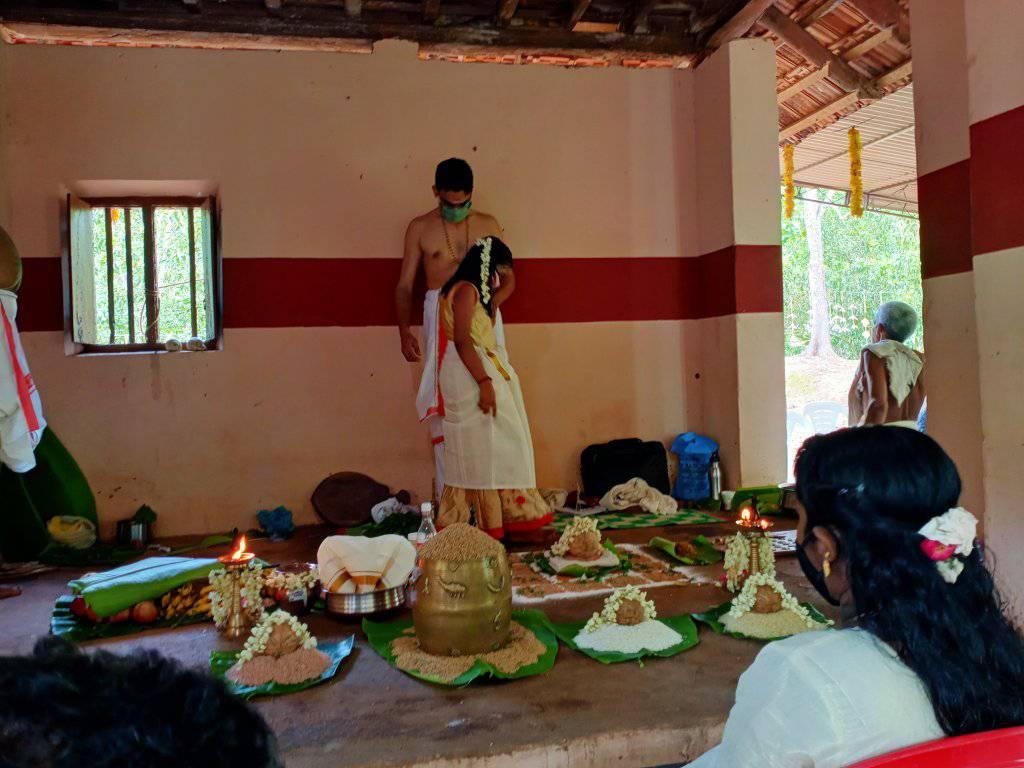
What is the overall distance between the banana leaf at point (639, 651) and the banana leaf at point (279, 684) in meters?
0.77

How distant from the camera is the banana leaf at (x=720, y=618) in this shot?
296 cm

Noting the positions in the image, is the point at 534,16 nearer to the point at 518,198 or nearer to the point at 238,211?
the point at 518,198

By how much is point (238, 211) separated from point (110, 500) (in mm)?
2147

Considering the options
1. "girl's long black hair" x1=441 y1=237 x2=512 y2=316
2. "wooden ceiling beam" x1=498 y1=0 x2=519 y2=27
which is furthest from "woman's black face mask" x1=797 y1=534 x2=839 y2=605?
"wooden ceiling beam" x1=498 y1=0 x2=519 y2=27

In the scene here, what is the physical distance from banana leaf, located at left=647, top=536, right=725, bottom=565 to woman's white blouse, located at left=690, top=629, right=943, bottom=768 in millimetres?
2997

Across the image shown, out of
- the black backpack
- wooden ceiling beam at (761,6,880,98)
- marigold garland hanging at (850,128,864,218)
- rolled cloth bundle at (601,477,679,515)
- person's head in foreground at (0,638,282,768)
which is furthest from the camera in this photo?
marigold garland hanging at (850,128,864,218)

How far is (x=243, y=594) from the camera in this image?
127 inches

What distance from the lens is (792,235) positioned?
19.6 m

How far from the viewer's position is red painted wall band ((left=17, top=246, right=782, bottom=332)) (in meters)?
5.79

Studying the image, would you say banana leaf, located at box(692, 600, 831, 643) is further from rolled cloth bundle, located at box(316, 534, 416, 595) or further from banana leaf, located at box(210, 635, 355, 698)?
banana leaf, located at box(210, 635, 355, 698)

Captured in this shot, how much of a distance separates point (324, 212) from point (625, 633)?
405 cm

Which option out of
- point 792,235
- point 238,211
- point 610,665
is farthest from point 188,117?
point 792,235

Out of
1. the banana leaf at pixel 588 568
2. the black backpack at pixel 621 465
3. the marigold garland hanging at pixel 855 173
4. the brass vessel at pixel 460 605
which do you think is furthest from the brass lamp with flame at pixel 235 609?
the marigold garland hanging at pixel 855 173

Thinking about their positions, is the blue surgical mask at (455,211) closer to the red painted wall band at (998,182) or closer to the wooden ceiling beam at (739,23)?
the wooden ceiling beam at (739,23)
